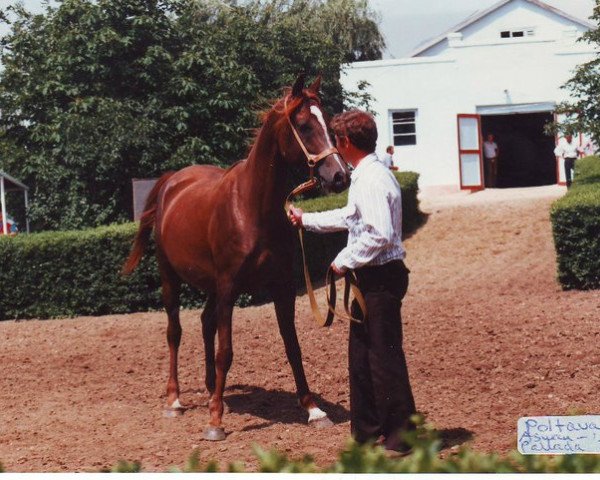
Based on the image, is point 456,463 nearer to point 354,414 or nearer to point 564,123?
point 354,414

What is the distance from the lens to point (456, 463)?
3.02 meters

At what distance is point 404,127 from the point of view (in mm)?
27234

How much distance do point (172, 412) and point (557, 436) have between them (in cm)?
391

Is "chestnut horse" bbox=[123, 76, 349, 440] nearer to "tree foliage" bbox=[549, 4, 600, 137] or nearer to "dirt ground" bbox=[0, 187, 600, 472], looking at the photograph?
"dirt ground" bbox=[0, 187, 600, 472]

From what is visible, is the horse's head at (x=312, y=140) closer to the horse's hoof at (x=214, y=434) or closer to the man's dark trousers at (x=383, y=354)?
the man's dark trousers at (x=383, y=354)

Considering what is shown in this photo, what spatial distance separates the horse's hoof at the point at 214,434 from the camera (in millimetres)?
6570

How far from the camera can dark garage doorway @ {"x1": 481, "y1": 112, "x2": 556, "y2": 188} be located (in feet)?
95.1

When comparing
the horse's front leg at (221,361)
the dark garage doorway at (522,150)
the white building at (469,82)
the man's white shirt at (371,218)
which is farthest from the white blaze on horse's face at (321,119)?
the dark garage doorway at (522,150)

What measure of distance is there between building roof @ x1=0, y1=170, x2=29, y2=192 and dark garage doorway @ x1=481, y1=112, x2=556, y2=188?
14.0 m

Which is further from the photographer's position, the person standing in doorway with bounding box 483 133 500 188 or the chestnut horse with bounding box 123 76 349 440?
the person standing in doorway with bounding box 483 133 500 188

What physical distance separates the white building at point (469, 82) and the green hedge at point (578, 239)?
41.4 ft

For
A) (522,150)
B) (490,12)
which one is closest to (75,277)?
(490,12)

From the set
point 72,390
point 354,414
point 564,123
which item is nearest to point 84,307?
point 72,390

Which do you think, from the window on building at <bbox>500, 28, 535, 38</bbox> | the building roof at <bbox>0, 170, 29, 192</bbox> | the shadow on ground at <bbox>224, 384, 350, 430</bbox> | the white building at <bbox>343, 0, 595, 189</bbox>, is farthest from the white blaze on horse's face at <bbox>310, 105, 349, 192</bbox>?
the window on building at <bbox>500, 28, 535, 38</bbox>
